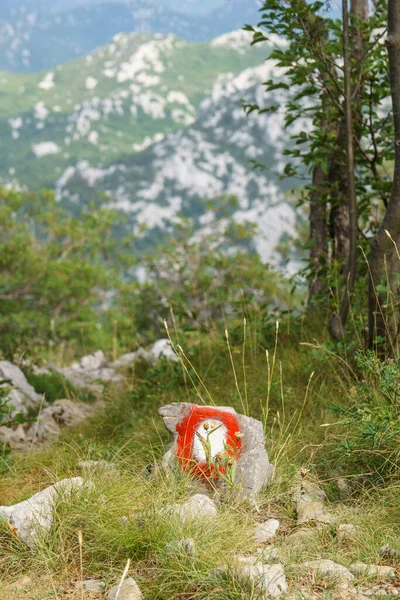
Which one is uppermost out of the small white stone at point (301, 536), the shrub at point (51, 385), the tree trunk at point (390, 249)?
the tree trunk at point (390, 249)

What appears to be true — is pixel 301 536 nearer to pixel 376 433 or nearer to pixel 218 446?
pixel 376 433

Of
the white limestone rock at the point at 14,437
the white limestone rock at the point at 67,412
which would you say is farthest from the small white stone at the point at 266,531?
the white limestone rock at the point at 67,412

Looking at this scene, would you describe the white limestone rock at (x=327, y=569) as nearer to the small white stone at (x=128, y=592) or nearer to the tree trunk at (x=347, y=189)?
the small white stone at (x=128, y=592)

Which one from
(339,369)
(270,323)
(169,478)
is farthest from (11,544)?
(270,323)

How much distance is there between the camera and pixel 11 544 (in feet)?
11.1

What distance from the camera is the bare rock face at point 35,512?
3.41 metres

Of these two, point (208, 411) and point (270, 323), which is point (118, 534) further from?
point (270, 323)

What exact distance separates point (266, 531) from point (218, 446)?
29.9 inches

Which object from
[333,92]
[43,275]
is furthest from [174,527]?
[43,275]

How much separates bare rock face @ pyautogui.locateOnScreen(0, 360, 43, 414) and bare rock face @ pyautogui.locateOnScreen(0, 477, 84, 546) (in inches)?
159

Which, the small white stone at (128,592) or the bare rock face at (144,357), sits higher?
the small white stone at (128,592)

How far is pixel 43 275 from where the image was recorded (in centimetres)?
2589

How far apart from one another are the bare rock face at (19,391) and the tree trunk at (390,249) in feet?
14.9

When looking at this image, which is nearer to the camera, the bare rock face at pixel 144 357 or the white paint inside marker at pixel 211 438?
the white paint inside marker at pixel 211 438
